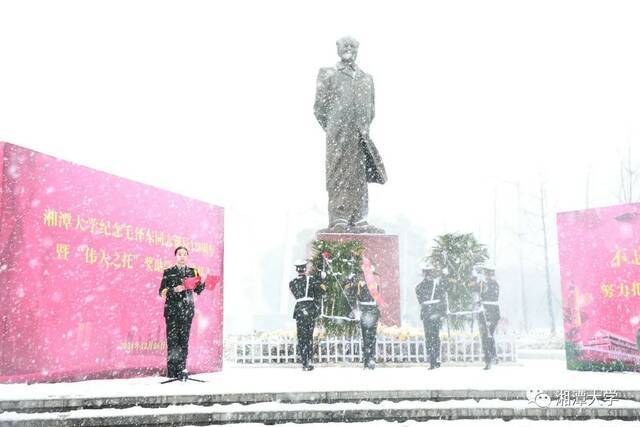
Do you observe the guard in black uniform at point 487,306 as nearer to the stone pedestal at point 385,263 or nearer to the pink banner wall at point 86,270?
the stone pedestal at point 385,263

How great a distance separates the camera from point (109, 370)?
9.23 meters

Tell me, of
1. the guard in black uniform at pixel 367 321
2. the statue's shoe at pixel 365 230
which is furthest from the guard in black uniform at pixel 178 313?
the statue's shoe at pixel 365 230

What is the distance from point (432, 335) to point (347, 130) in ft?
18.0

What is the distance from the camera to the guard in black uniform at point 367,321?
35.1 feet

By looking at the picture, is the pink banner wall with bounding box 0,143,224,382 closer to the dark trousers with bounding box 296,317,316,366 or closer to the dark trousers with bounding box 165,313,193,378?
the dark trousers with bounding box 165,313,193,378

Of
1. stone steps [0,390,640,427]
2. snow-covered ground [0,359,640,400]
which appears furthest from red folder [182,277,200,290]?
stone steps [0,390,640,427]

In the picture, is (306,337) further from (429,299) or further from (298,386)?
(298,386)

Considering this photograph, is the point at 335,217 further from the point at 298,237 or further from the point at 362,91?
the point at 298,237

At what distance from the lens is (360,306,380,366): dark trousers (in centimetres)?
1069

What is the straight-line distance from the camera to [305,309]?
10805mm

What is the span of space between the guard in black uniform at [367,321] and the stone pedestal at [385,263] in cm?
192

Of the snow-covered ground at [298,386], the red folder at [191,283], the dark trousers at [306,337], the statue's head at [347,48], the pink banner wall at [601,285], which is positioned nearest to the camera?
the snow-covered ground at [298,386]

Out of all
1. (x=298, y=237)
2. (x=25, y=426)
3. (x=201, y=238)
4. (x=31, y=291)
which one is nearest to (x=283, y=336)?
(x=201, y=238)

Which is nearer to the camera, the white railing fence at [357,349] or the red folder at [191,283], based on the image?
the red folder at [191,283]
